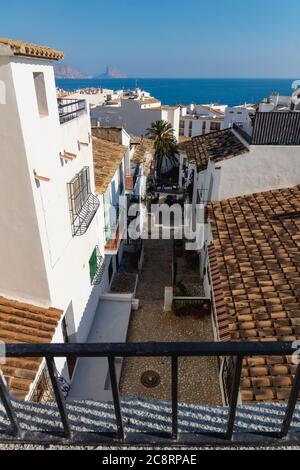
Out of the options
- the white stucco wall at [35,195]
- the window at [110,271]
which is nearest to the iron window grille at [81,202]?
the white stucco wall at [35,195]

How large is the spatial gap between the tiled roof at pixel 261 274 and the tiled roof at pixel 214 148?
6.86 ft

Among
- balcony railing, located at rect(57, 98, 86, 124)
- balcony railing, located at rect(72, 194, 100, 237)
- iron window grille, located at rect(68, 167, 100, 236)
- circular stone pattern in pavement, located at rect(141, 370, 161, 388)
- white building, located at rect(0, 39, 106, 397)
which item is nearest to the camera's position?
white building, located at rect(0, 39, 106, 397)

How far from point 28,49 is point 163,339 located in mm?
11058

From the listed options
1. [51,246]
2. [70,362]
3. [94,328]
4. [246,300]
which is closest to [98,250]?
[94,328]

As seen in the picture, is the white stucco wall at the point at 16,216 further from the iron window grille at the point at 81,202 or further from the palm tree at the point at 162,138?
the palm tree at the point at 162,138

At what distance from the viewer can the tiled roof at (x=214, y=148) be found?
14.0m

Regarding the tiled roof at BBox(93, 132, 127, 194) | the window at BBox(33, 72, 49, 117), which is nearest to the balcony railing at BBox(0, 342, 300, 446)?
the window at BBox(33, 72, 49, 117)

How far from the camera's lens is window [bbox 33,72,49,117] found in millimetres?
7168

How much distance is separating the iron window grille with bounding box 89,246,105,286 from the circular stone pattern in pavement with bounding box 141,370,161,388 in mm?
4140

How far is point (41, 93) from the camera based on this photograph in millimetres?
7297

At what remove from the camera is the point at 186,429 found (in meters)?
2.78

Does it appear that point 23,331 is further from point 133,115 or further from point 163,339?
point 133,115

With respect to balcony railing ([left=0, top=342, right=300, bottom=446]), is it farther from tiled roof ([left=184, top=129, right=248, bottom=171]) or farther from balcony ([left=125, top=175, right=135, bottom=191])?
balcony ([left=125, top=175, right=135, bottom=191])

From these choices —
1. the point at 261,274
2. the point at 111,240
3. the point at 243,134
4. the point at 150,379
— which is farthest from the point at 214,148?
the point at 150,379
